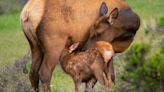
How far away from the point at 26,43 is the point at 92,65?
12049 mm

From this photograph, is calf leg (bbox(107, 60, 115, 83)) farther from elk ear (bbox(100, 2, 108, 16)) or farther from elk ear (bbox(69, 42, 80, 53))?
elk ear (bbox(100, 2, 108, 16))

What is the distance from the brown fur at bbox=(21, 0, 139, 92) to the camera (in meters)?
13.1

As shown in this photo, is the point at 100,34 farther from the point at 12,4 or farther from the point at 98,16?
the point at 12,4

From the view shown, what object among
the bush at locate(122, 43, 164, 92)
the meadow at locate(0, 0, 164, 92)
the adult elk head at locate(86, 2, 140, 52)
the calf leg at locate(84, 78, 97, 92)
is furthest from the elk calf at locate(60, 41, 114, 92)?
the bush at locate(122, 43, 164, 92)

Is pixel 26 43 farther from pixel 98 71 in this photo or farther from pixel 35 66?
pixel 98 71

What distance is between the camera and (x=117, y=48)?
45.7ft

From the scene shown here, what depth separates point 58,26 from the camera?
43.4 feet

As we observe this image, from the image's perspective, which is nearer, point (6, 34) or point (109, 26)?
point (109, 26)

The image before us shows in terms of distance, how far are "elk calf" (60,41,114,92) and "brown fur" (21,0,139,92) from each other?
0.57 m

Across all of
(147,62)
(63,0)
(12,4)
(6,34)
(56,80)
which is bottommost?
(12,4)

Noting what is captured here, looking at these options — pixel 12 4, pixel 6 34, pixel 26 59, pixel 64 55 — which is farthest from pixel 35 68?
pixel 12 4

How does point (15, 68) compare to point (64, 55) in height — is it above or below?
below

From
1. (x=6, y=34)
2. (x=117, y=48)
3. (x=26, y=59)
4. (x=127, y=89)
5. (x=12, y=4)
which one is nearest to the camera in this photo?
(x=127, y=89)

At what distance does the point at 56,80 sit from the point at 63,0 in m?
3.71
